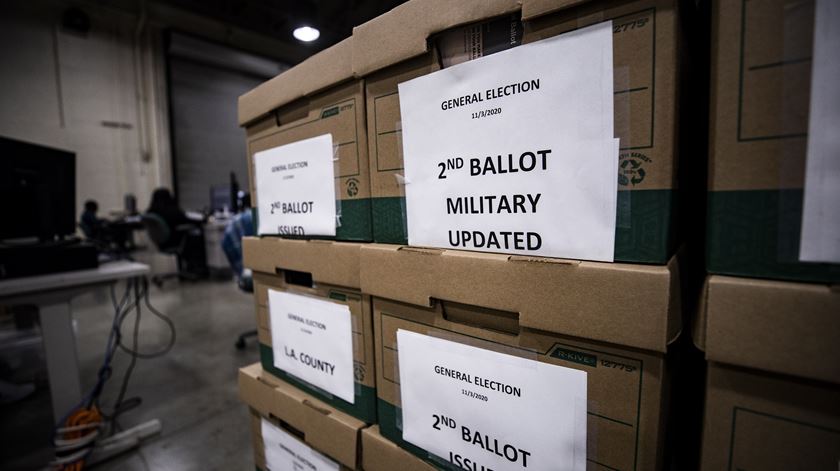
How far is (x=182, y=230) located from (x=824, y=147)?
15.0ft

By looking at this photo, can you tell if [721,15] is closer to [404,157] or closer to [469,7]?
[469,7]

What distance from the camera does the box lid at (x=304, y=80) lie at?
606 mm

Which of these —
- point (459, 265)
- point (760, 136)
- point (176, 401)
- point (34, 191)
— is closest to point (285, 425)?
point (459, 265)

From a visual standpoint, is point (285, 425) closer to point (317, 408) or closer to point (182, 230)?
point (317, 408)

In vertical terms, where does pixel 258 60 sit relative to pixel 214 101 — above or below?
above

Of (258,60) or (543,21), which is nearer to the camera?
(543,21)

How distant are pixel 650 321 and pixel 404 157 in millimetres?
379

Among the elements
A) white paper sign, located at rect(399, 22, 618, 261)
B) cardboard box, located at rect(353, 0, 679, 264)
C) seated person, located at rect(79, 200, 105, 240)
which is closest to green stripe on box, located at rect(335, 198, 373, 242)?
white paper sign, located at rect(399, 22, 618, 261)

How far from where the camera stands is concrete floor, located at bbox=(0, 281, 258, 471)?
128 cm

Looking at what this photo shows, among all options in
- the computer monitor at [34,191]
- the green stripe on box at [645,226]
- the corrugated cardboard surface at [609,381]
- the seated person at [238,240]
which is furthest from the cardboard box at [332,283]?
the seated person at [238,240]

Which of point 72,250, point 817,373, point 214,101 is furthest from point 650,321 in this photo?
point 214,101

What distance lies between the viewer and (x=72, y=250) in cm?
127

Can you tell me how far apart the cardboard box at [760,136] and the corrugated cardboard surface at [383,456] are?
1.65ft

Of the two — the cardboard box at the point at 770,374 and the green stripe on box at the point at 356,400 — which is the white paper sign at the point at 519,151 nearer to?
the cardboard box at the point at 770,374
